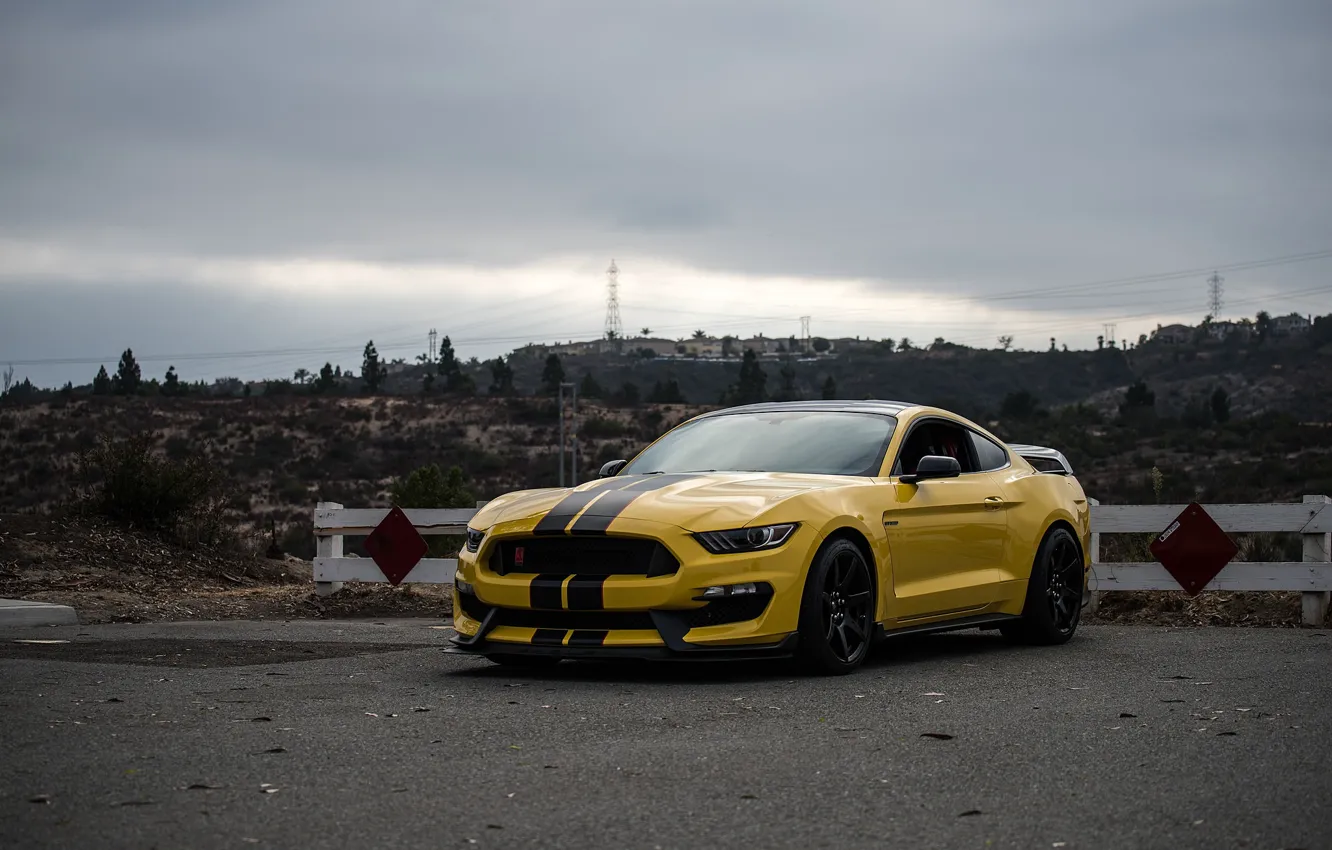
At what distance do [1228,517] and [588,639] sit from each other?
6741 mm

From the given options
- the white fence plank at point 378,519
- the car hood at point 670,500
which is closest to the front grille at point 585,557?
the car hood at point 670,500

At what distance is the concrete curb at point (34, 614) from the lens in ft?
40.7

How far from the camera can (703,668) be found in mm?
9047

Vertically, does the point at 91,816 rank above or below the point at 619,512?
below

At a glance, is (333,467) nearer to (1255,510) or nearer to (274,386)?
(274,386)

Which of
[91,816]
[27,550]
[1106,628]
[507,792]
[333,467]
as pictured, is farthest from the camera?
[333,467]

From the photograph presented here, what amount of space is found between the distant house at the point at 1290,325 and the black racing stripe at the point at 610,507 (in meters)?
113

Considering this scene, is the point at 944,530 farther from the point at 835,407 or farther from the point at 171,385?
the point at 171,385

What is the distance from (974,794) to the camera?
5.23 m

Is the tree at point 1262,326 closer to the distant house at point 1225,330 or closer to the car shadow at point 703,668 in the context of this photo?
the distant house at point 1225,330

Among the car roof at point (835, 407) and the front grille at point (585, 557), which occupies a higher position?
the car roof at point (835, 407)

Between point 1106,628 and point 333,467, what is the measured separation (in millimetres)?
59132

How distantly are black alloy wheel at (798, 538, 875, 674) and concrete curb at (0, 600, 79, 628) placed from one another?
7.09m

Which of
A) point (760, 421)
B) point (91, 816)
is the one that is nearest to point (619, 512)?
point (760, 421)
